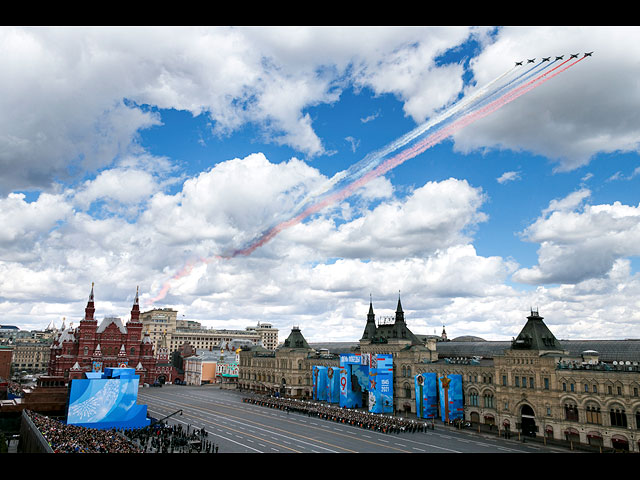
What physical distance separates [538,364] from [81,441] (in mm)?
60490

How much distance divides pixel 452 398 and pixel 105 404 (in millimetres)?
55938

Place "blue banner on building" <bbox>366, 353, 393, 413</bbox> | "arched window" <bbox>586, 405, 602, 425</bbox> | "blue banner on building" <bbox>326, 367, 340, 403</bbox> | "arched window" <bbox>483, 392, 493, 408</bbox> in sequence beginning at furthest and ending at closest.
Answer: "blue banner on building" <bbox>326, 367, 340, 403</bbox> < "blue banner on building" <bbox>366, 353, 393, 413</bbox> < "arched window" <bbox>483, 392, 493, 408</bbox> < "arched window" <bbox>586, 405, 602, 425</bbox>

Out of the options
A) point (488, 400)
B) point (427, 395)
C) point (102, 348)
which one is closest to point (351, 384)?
point (427, 395)

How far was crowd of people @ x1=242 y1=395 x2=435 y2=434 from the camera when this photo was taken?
74.0m

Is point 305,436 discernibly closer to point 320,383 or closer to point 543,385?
point 543,385

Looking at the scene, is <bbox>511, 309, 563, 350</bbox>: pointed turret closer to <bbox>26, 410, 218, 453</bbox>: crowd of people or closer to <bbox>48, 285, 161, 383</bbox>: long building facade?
<bbox>26, 410, 218, 453</bbox>: crowd of people

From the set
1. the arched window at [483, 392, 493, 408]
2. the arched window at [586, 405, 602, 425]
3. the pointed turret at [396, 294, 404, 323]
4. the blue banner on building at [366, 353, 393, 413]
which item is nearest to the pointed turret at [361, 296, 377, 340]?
the pointed turret at [396, 294, 404, 323]

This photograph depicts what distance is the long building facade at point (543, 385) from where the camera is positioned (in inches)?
2384

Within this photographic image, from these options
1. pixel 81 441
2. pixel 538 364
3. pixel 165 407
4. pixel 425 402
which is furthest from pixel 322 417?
pixel 81 441

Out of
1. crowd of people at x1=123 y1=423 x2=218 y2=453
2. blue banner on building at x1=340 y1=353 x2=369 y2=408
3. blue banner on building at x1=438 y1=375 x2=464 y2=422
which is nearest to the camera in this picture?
crowd of people at x1=123 y1=423 x2=218 y2=453

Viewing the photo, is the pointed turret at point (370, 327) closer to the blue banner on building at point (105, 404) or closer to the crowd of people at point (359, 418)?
the crowd of people at point (359, 418)

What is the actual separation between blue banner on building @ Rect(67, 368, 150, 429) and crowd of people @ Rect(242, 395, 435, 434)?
3190 centimetres
